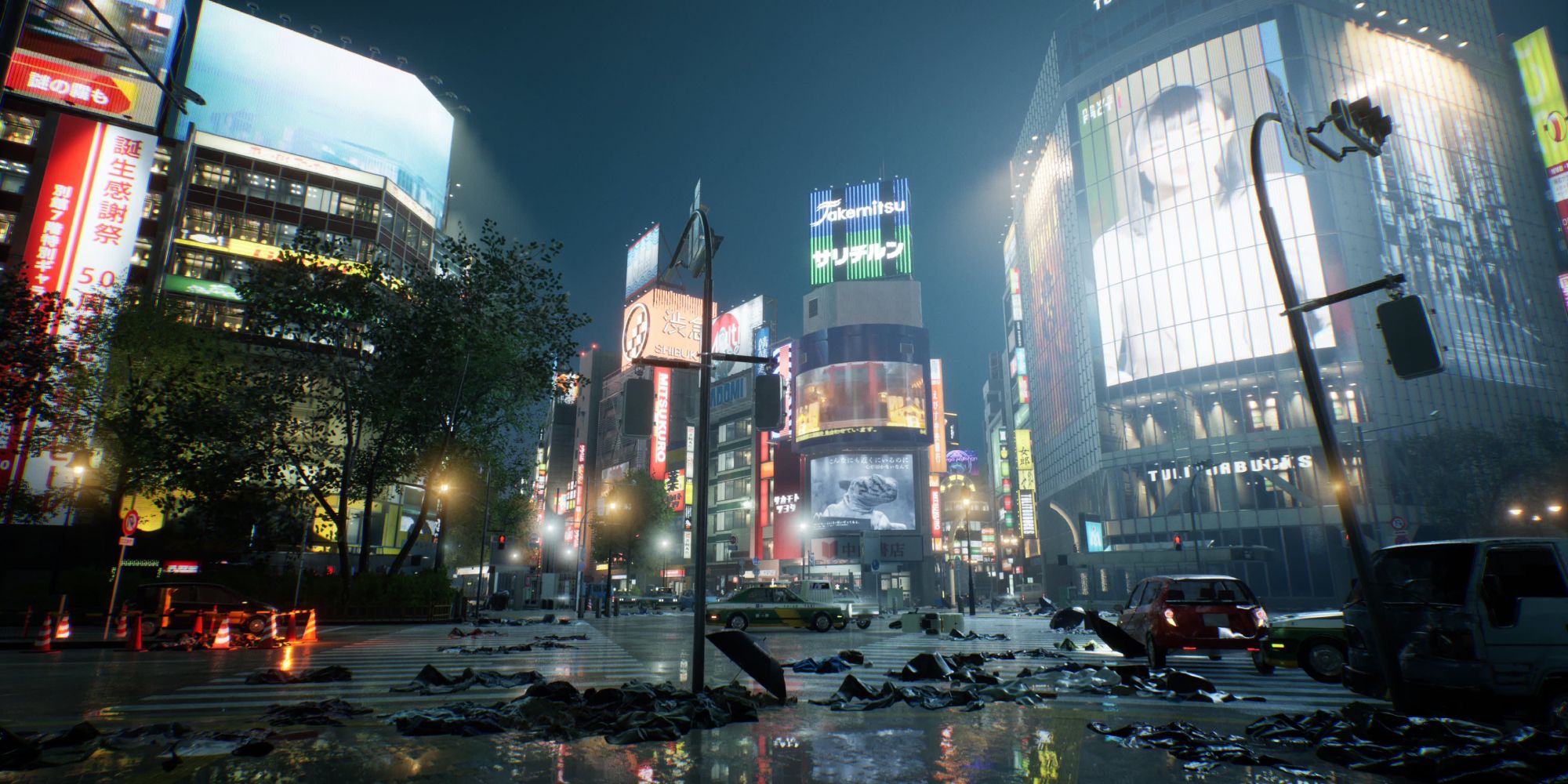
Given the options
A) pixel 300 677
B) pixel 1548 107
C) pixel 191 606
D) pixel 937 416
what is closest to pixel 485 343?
pixel 191 606

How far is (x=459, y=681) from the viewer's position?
34.4 feet

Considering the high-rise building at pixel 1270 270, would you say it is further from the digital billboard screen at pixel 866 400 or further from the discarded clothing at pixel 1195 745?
the discarded clothing at pixel 1195 745

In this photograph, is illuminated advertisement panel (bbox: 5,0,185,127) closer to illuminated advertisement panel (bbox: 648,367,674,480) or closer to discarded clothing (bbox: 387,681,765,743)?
discarded clothing (bbox: 387,681,765,743)

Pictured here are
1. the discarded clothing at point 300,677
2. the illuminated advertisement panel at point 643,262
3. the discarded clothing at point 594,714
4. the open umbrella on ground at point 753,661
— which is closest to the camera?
the discarded clothing at point 594,714

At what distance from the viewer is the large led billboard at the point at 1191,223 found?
201 feet

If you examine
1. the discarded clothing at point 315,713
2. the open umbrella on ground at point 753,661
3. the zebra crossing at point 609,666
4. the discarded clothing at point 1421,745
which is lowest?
the zebra crossing at point 609,666

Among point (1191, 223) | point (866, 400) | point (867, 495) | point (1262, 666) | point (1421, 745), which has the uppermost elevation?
point (1191, 223)

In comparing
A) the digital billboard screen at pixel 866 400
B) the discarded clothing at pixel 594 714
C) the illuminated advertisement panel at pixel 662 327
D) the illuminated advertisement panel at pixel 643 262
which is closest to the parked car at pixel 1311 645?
the discarded clothing at pixel 594 714

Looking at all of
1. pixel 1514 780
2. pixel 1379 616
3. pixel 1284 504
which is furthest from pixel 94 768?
pixel 1284 504

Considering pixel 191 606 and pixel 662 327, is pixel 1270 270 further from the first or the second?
pixel 191 606

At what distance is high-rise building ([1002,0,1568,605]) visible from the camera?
5678 cm

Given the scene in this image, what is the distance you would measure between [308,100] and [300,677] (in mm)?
70869

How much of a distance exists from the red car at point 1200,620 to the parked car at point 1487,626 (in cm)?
532

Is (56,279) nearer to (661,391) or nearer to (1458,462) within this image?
(661,391)
